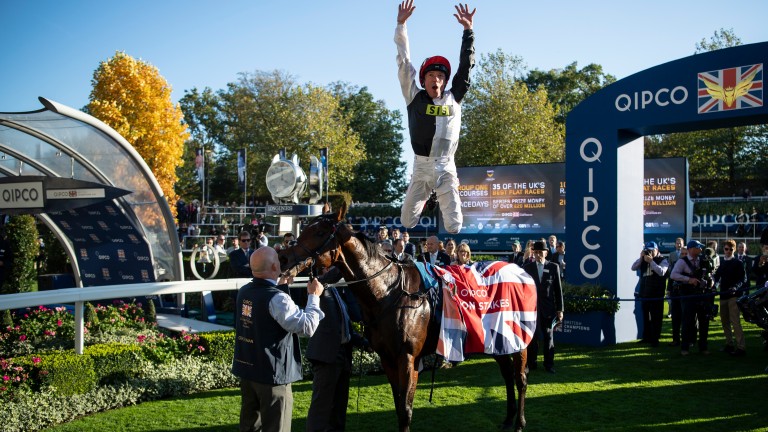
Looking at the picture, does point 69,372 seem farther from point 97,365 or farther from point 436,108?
point 436,108

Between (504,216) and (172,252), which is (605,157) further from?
(504,216)

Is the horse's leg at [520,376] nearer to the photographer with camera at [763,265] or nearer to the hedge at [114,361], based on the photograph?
the hedge at [114,361]

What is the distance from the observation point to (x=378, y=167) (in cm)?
4644

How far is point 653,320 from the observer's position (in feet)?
36.0

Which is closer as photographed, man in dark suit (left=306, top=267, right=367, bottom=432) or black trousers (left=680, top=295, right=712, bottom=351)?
man in dark suit (left=306, top=267, right=367, bottom=432)

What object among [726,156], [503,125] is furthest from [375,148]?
[726,156]

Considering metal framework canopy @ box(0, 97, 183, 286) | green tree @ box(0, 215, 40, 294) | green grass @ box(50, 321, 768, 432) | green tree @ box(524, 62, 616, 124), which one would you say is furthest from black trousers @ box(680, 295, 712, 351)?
green tree @ box(524, 62, 616, 124)

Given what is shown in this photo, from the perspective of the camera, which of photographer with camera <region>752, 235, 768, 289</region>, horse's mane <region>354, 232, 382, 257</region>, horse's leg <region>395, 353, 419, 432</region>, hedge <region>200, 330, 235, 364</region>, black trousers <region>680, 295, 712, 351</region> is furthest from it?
black trousers <region>680, 295, 712, 351</region>

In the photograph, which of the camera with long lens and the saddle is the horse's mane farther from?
the camera with long lens

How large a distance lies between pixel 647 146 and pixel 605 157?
93.7ft

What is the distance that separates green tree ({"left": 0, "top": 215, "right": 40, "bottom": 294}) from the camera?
14.3 metres

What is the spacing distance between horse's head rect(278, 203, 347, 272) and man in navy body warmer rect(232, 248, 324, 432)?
0.27m

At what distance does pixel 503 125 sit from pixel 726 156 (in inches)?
489

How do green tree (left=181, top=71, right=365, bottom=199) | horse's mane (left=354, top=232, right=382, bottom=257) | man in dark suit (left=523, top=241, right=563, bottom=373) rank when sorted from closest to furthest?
horse's mane (left=354, top=232, right=382, bottom=257) < man in dark suit (left=523, top=241, right=563, bottom=373) < green tree (left=181, top=71, right=365, bottom=199)
